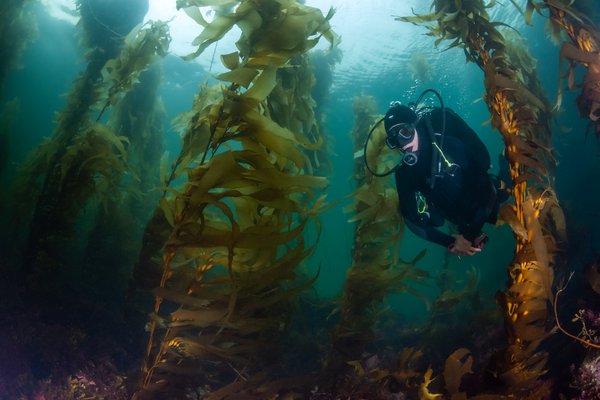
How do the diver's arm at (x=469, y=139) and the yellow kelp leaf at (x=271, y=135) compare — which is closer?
the yellow kelp leaf at (x=271, y=135)

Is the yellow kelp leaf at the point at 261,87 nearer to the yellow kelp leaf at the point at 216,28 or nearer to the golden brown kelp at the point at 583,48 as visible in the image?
the yellow kelp leaf at the point at 216,28

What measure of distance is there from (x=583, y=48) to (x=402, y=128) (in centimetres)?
163

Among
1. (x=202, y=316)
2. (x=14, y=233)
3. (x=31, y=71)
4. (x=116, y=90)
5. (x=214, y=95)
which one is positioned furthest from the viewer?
(x=31, y=71)

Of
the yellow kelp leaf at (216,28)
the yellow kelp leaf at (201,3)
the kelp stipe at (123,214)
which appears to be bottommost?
the kelp stipe at (123,214)

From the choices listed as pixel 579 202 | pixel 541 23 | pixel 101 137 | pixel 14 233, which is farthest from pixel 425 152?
pixel 541 23

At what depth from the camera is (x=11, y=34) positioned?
318 inches

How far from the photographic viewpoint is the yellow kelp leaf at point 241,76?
6.38 ft

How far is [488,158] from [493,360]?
78.1 inches

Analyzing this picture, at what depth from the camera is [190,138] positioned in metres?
2.53

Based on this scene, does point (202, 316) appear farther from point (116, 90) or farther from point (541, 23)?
point (541, 23)

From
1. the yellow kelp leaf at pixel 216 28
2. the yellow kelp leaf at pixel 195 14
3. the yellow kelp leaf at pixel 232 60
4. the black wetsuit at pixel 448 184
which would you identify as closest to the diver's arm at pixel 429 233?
the black wetsuit at pixel 448 184

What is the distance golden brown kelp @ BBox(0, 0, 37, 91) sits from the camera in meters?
7.36

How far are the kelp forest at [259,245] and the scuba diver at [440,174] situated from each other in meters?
0.36

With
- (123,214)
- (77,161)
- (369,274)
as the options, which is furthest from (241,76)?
(123,214)
